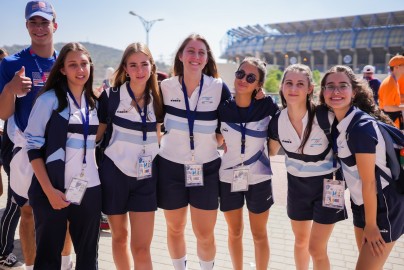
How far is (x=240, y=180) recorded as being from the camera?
3166 millimetres

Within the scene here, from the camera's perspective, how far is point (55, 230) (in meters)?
2.51

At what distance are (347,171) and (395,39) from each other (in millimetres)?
71480

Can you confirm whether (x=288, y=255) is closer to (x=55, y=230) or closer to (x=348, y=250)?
(x=348, y=250)

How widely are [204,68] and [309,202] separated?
5.35ft

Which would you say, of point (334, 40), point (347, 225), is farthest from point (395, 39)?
point (347, 225)

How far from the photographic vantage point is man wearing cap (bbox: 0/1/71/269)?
2875 mm

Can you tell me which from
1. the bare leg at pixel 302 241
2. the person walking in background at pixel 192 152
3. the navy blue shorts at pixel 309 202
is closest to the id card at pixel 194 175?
the person walking in background at pixel 192 152

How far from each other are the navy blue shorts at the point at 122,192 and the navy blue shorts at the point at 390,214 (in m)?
1.79

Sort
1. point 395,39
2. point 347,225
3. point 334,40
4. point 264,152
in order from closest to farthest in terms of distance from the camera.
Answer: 1. point 264,152
2. point 347,225
3. point 395,39
4. point 334,40

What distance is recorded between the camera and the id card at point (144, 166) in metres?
2.87

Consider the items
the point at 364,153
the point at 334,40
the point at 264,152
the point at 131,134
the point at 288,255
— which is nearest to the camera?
the point at 364,153

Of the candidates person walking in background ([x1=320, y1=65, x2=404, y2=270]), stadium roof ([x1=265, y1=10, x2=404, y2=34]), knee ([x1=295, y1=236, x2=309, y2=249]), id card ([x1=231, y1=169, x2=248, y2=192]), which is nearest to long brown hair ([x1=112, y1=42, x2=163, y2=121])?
id card ([x1=231, y1=169, x2=248, y2=192])

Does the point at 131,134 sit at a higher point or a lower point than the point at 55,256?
higher

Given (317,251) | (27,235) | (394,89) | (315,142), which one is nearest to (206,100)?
(315,142)
